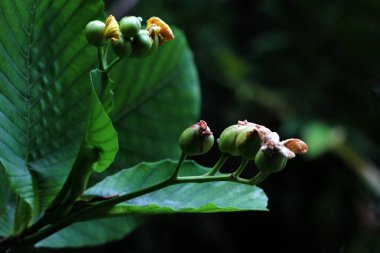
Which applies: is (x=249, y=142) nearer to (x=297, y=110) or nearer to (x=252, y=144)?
(x=252, y=144)

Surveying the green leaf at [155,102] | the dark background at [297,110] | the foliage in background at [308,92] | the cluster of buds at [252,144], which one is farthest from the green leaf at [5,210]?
the foliage in background at [308,92]

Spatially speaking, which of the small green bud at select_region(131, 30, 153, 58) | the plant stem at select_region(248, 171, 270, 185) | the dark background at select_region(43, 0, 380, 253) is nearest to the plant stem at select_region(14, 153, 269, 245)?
the plant stem at select_region(248, 171, 270, 185)

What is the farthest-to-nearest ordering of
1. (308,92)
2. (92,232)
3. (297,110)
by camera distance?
(308,92), (297,110), (92,232)

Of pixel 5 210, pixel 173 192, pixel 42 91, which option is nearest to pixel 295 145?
pixel 173 192

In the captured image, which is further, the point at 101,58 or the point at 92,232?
the point at 92,232

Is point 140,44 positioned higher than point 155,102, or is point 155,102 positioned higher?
point 140,44

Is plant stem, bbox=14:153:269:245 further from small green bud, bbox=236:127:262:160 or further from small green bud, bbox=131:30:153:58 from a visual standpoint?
small green bud, bbox=131:30:153:58
